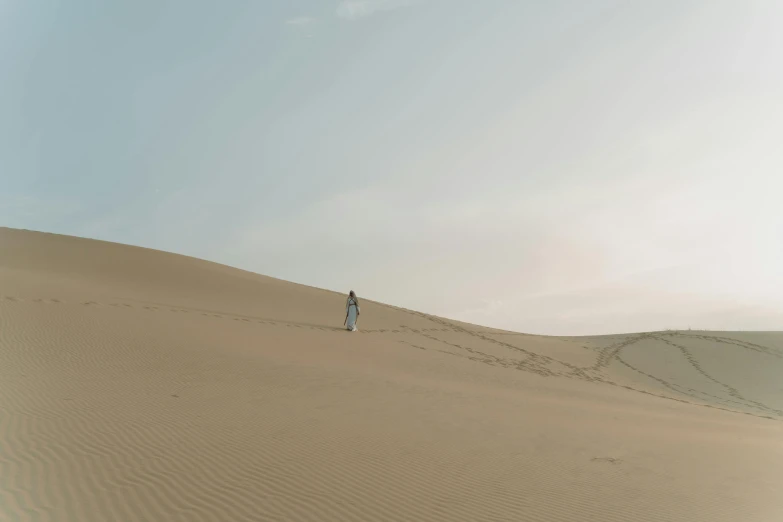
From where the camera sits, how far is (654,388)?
23.7 metres

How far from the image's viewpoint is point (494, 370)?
19.1m

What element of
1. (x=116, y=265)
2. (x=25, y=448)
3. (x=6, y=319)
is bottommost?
(x=25, y=448)

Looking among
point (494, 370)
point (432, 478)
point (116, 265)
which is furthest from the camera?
point (116, 265)

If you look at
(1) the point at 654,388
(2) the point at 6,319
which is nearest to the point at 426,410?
(2) the point at 6,319

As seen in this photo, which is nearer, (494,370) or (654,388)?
(494,370)

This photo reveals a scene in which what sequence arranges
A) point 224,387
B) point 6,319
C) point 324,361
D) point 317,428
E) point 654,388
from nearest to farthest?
point 317,428 → point 224,387 → point 6,319 → point 324,361 → point 654,388

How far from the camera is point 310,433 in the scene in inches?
301

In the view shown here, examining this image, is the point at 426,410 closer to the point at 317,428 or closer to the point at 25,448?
the point at 317,428

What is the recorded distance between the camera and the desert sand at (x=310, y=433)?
18.0 ft

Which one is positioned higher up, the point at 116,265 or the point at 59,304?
the point at 116,265

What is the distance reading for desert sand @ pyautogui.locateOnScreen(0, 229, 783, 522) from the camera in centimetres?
550

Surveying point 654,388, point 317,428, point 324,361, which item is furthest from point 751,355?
point 317,428

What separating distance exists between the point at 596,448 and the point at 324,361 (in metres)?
8.01

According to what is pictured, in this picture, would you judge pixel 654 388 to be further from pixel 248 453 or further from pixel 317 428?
pixel 248 453
